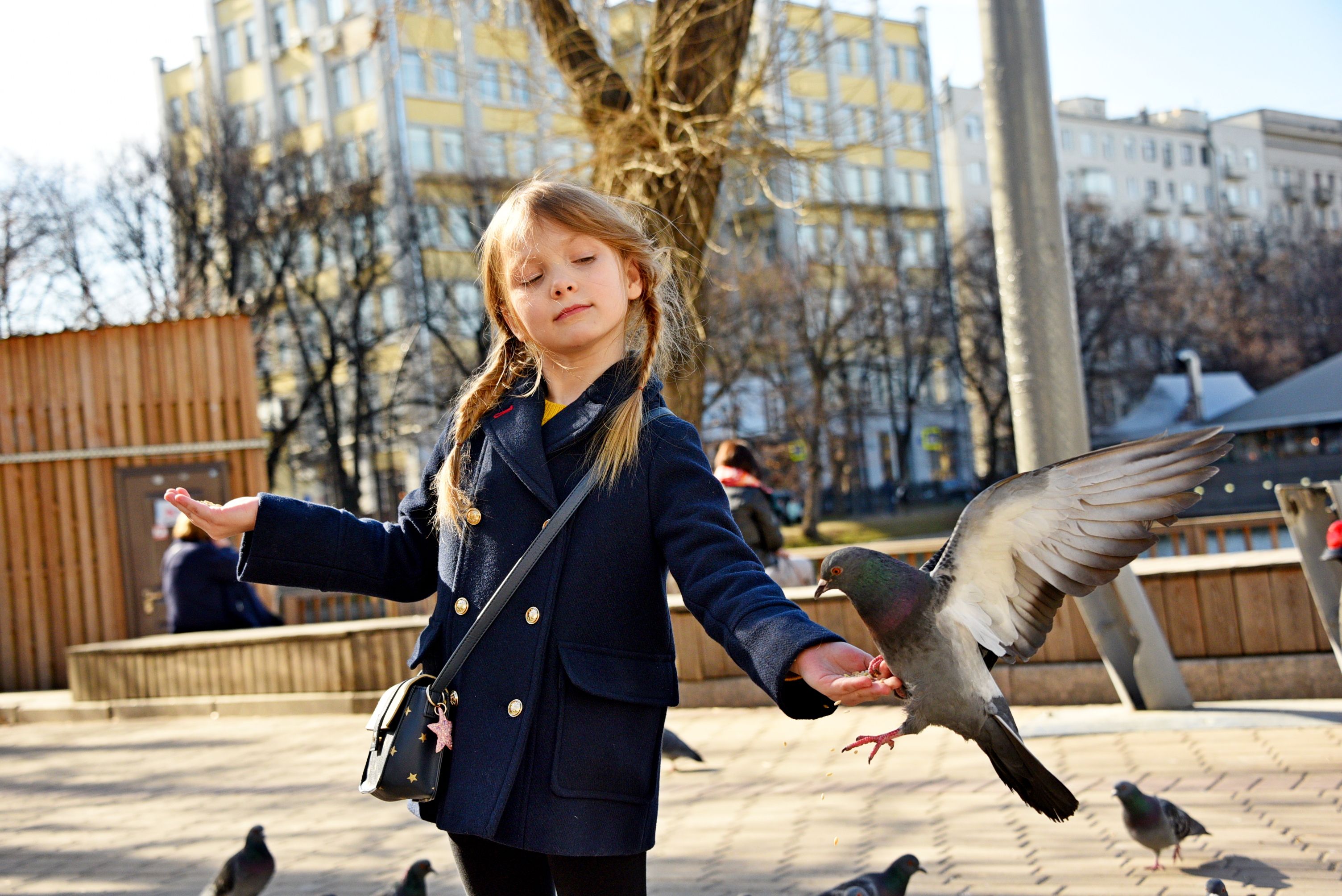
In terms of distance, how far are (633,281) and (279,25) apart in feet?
186

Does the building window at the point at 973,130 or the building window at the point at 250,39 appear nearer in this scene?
the building window at the point at 250,39

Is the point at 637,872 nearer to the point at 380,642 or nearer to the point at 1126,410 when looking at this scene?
the point at 380,642

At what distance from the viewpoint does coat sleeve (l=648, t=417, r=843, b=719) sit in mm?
2105

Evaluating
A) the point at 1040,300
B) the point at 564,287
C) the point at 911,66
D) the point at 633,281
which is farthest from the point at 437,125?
the point at 564,287

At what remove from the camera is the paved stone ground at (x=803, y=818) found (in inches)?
197

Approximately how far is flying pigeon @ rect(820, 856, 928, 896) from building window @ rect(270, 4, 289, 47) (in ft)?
181

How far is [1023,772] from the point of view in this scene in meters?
2.32

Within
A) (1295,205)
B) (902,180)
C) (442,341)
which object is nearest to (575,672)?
(442,341)

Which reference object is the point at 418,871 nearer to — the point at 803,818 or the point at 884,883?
the point at 884,883

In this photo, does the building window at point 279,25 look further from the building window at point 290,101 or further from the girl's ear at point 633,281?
the girl's ear at point 633,281

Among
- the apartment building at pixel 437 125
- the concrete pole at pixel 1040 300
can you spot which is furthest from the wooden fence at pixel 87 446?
the concrete pole at pixel 1040 300

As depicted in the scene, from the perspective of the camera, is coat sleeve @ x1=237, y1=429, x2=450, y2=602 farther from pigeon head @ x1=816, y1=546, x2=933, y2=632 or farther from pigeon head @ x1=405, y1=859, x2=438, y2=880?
pigeon head @ x1=405, y1=859, x2=438, y2=880

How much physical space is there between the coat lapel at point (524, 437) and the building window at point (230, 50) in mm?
58379

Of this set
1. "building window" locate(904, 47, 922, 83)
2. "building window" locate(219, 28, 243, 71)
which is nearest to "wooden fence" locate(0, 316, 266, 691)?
"building window" locate(219, 28, 243, 71)
